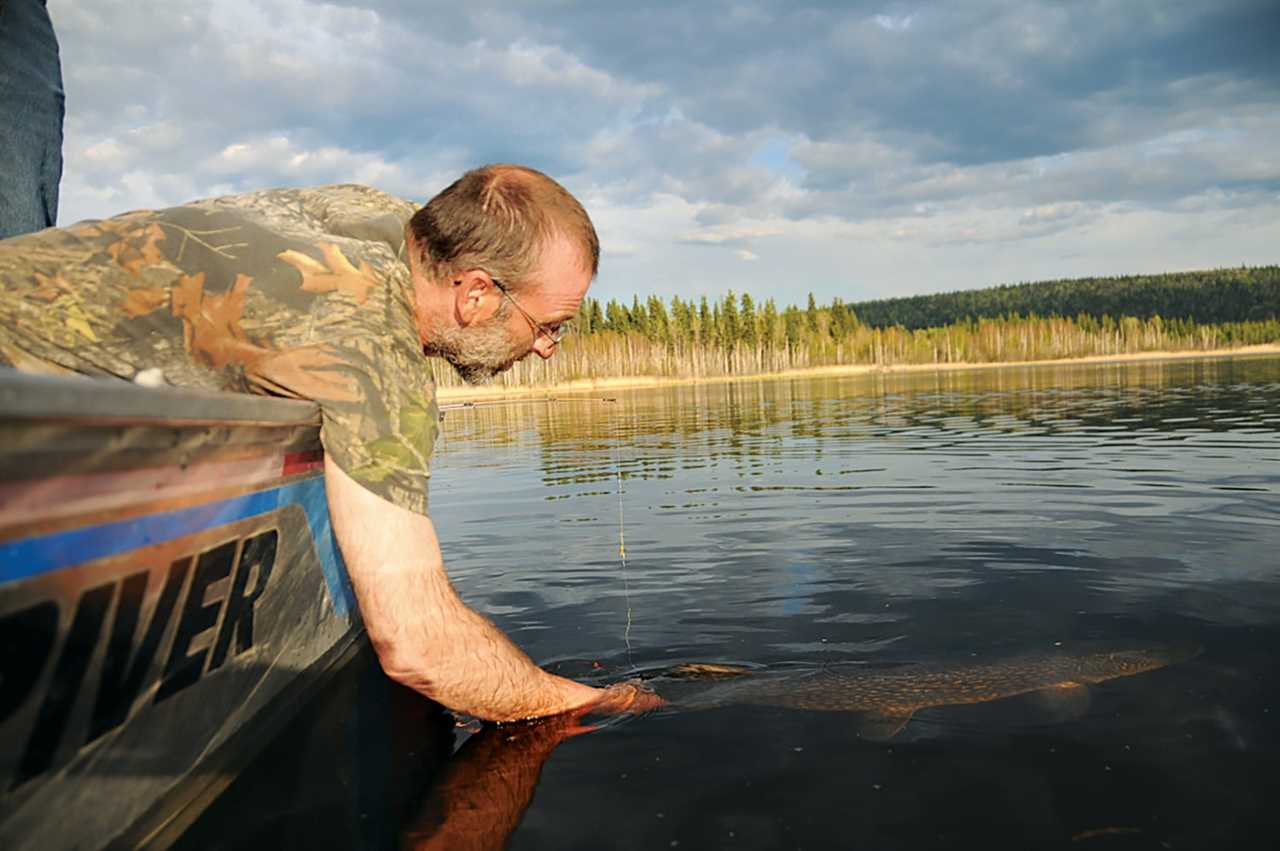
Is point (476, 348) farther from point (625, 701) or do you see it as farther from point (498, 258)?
point (625, 701)

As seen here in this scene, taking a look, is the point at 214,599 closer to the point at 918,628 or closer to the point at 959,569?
the point at 918,628

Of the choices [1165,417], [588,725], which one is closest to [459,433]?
[1165,417]

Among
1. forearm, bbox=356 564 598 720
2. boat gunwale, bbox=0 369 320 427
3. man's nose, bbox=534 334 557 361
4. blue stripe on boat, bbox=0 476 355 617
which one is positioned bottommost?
forearm, bbox=356 564 598 720

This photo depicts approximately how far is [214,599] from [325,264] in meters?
1.06

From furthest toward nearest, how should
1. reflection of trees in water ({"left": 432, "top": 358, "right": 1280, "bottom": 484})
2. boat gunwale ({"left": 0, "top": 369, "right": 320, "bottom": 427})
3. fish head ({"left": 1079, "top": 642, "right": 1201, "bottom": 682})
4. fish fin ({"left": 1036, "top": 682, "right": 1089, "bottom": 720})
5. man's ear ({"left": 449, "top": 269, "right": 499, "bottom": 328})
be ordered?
reflection of trees in water ({"left": 432, "top": 358, "right": 1280, "bottom": 484}) → fish head ({"left": 1079, "top": 642, "right": 1201, "bottom": 682}) → fish fin ({"left": 1036, "top": 682, "right": 1089, "bottom": 720}) → man's ear ({"left": 449, "top": 269, "right": 499, "bottom": 328}) → boat gunwale ({"left": 0, "top": 369, "right": 320, "bottom": 427})

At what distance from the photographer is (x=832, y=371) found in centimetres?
12094

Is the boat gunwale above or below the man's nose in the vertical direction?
below

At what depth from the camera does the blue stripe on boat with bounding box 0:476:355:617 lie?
1.75 meters

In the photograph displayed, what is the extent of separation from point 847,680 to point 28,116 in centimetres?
603

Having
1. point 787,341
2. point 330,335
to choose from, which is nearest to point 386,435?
point 330,335

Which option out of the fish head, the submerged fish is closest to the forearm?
the submerged fish

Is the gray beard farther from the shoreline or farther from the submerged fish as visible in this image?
the shoreline

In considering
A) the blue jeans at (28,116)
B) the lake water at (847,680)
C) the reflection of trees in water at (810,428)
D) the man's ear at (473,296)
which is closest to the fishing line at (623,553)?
the lake water at (847,680)

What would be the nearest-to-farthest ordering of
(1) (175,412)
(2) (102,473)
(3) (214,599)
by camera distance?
1. (2) (102,473)
2. (1) (175,412)
3. (3) (214,599)
